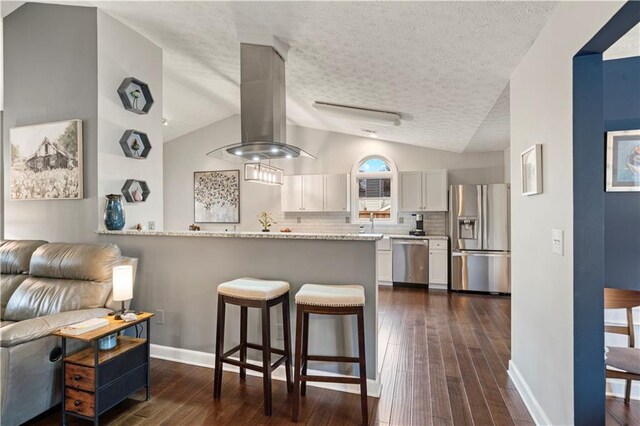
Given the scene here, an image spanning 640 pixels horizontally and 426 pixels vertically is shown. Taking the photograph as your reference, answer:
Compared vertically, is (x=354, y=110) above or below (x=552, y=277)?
above

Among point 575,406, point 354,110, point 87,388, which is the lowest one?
point 87,388

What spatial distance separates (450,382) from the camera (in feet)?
7.93

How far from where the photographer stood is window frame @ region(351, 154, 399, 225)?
6.04 meters

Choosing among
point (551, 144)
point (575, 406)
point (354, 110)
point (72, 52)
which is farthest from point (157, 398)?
point (354, 110)

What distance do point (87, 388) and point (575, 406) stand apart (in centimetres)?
272

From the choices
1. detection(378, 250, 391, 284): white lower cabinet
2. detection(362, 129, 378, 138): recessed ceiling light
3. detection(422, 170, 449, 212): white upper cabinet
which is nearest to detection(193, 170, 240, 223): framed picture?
detection(362, 129, 378, 138): recessed ceiling light

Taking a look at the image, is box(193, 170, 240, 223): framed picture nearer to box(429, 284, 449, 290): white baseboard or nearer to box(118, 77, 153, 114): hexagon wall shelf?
box(118, 77, 153, 114): hexagon wall shelf

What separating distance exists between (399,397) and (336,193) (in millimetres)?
4229

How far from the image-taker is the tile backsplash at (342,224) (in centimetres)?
584

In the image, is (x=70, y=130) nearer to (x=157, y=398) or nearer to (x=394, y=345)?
(x=157, y=398)

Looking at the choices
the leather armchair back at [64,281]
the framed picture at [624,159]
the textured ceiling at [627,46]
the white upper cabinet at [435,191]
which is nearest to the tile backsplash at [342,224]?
the white upper cabinet at [435,191]

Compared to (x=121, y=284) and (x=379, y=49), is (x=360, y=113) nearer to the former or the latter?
(x=379, y=49)

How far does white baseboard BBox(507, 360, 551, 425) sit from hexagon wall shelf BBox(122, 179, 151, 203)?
3.82m

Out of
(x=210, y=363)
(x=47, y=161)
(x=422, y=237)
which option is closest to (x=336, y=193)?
(x=422, y=237)
